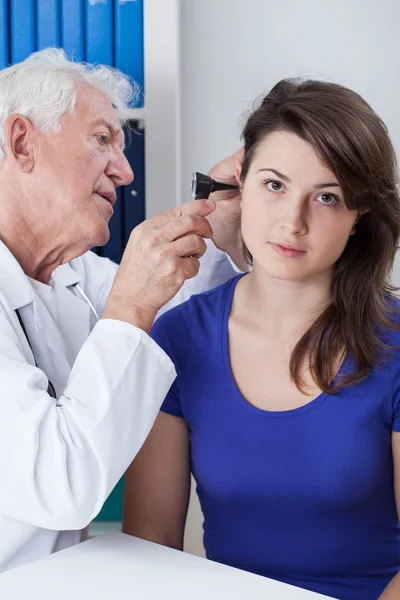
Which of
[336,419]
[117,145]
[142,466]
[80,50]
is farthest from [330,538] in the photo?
[80,50]

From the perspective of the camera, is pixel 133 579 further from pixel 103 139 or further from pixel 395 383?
pixel 103 139

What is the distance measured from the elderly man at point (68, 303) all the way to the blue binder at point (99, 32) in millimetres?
155

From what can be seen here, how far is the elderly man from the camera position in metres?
0.99

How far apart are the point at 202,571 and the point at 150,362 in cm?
33

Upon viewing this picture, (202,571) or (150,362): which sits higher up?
(150,362)

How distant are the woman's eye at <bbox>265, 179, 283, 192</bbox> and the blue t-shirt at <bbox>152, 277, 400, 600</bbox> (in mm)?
314

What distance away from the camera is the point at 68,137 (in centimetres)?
131

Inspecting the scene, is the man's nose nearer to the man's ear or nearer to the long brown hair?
the man's ear

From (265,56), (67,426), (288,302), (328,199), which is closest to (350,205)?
(328,199)

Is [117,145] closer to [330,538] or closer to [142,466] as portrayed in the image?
[142,466]

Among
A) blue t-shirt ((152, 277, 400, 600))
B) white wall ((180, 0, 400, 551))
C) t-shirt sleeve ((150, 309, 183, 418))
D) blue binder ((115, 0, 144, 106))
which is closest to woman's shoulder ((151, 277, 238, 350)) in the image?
t-shirt sleeve ((150, 309, 183, 418))

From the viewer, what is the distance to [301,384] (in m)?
1.20

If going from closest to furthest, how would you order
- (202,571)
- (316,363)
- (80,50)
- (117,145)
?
(202,571), (316,363), (117,145), (80,50)

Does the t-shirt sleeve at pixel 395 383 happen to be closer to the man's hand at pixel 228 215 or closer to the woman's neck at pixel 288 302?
the woman's neck at pixel 288 302
